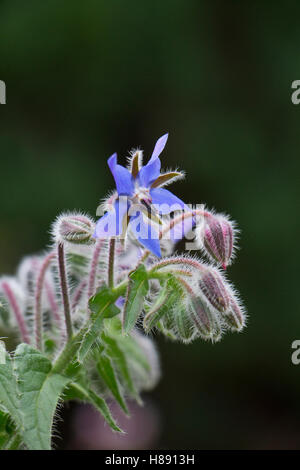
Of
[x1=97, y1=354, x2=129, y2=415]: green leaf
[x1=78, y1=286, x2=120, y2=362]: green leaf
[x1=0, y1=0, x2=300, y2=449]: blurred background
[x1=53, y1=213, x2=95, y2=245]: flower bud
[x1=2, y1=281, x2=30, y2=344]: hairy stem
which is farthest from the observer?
[x1=0, y1=0, x2=300, y2=449]: blurred background

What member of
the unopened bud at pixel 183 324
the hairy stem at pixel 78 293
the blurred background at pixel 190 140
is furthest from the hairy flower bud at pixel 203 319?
the blurred background at pixel 190 140

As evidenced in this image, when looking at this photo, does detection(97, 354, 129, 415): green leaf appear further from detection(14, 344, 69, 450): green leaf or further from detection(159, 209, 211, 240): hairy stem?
detection(159, 209, 211, 240): hairy stem

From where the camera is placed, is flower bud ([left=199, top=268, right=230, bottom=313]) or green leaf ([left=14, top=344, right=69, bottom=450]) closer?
green leaf ([left=14, top=344, right=69, bottom=450])

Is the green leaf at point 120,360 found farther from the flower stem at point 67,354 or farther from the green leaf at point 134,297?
the green leaf at point 134,297

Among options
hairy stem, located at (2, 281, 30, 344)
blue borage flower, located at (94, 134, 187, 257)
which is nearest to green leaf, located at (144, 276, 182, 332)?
blue borage flower, located at (94, 134, 187, 257)
